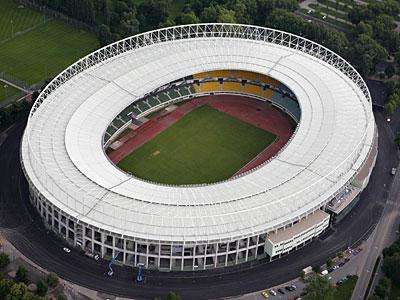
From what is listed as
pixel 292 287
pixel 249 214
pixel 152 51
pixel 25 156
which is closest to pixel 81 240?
pixel 25 156

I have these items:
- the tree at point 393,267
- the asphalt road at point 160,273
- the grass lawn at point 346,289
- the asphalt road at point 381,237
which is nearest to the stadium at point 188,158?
the asphalt road at point 160,273

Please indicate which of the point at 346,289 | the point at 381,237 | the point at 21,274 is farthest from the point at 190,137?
the point at 21,274

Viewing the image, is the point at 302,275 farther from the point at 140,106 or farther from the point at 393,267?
the point at 140,106

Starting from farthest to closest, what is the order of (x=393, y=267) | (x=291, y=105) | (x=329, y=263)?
(x=291, y=105) → (x=329, y=263) → (x=393, y=267)

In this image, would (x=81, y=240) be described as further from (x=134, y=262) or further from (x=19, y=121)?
(x=19, y=121)

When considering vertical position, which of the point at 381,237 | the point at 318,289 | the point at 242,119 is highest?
the point at 381,237

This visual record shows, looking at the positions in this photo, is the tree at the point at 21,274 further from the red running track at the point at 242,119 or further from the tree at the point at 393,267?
the tree at the point at 393,267

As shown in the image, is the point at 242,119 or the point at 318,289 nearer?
the point at 318,289
